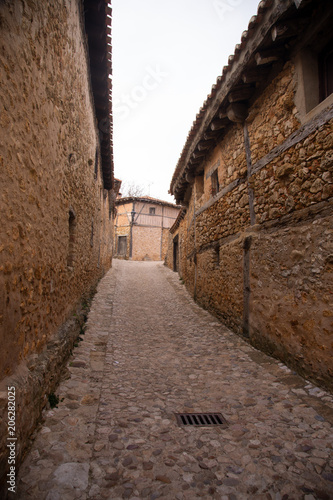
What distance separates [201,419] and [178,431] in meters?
0.34

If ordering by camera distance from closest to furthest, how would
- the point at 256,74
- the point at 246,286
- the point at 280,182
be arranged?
the point at 280,182 < the point at 256,74 < the point at 246,286

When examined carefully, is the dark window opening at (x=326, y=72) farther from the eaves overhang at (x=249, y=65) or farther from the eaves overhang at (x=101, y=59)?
the eaves overhang at (x=101, y=59)

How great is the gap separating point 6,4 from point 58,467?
3.36 meters

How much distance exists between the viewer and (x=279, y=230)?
13.7ft

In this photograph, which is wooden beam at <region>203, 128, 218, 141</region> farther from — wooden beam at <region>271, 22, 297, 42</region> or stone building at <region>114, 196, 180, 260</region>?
stone building at <region>114, 196, 180, 260</region>

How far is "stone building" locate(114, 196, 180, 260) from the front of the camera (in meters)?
24.7

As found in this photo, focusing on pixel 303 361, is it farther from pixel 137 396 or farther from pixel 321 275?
pixel 137 396

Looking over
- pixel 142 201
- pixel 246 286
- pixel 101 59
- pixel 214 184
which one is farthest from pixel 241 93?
pixel 142 201

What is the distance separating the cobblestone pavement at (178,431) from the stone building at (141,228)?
1990 cm

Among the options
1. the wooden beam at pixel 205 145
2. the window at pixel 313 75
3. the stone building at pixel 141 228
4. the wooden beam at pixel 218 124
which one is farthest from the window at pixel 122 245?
the window at pixel 313 75

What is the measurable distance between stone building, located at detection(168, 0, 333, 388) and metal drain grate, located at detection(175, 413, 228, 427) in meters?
1.34

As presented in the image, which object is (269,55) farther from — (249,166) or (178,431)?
(178,431)

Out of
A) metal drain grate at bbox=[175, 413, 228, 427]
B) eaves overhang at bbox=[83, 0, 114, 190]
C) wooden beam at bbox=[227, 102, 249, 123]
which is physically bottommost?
metal drain grate at bbox=[175, 413, 228, 427]

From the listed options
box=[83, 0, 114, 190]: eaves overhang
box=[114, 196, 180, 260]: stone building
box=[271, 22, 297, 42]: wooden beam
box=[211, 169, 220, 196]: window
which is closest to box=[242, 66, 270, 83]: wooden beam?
box=[271, 22, 297, 42]: wooden beam
